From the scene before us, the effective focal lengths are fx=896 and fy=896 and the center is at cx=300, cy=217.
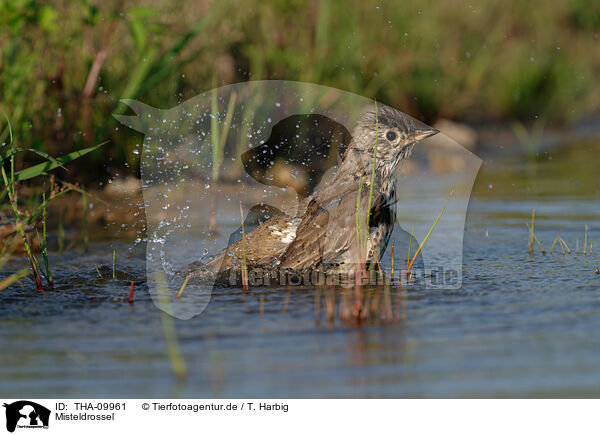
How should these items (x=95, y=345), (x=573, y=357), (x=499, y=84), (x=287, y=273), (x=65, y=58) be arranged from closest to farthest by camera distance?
(x=573, y=357) → (x=95, y=345) → (x=287, y=273) → (x=65, y=58) → (x=499, y=84)

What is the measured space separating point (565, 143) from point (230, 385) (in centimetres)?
930

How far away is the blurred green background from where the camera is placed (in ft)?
23.1

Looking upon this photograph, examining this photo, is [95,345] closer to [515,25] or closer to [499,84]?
[499,84]

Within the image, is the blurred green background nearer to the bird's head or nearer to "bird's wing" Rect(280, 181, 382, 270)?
the bird's head

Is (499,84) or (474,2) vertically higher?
(474,2)

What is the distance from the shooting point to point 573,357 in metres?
3.73
